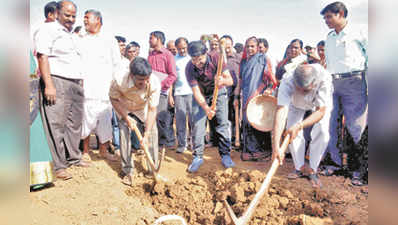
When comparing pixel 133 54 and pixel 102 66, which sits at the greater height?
pixel 133 54

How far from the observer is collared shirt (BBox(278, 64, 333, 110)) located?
2.57 m

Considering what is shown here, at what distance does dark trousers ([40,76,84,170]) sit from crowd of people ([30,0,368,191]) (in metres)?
0.01

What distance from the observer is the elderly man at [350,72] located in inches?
108

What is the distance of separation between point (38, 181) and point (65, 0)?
5.96 feet

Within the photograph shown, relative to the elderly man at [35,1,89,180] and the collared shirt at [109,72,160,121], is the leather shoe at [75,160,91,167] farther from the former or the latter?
the collared shirt at [109,72,160,121]

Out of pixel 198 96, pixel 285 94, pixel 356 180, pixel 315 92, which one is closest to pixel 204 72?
pixel 198 96

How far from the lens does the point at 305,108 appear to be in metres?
2.85

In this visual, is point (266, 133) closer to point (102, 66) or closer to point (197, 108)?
point (197, 108)

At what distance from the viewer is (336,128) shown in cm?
307

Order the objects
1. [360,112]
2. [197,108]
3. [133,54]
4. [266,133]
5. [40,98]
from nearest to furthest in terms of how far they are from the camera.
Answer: [40,98] < [360,112] < [197,108] < [266,133] < [133,54]

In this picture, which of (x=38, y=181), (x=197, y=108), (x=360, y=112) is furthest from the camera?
(x=197, y=108)

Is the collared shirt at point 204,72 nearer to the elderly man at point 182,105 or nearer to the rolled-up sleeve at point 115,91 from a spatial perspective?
the elderly man at point 182,105

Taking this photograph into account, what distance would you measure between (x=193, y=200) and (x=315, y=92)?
5.46 ft

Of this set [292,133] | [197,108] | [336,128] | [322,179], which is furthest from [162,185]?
[336,128]
